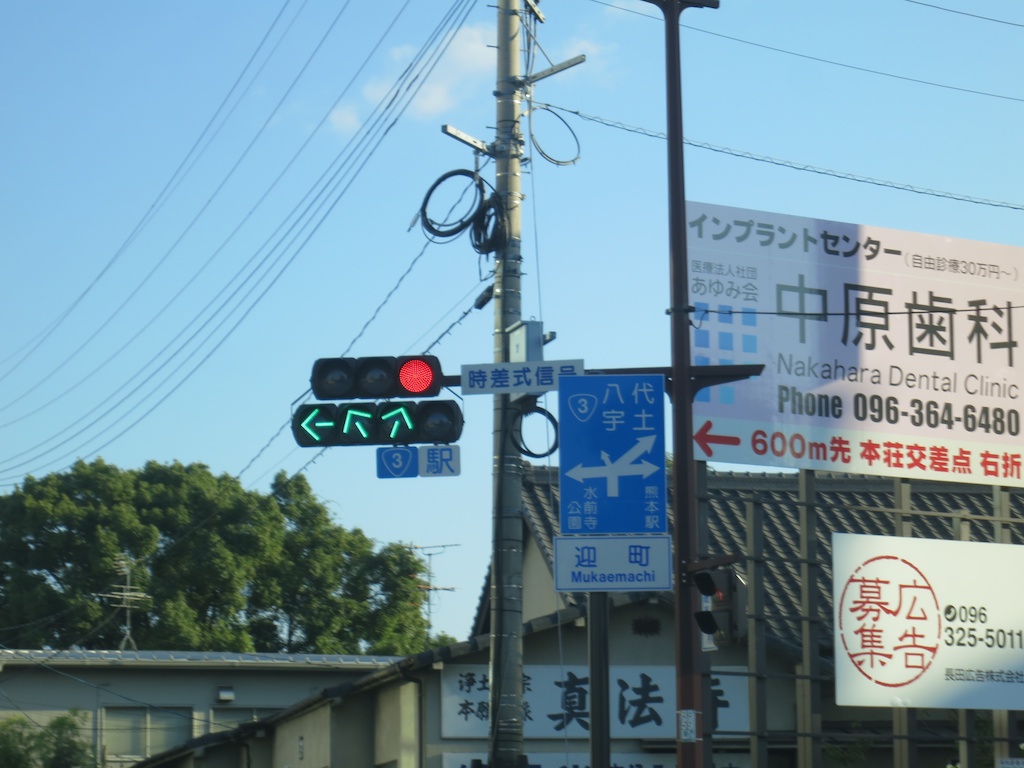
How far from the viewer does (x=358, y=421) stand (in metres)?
12.5

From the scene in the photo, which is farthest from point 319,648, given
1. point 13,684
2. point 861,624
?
point 861,624

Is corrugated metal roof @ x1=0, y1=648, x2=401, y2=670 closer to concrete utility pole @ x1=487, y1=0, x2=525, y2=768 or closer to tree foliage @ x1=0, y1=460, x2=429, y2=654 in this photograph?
tree foliage @ x1=0, y1=460, x2=429, y2=654

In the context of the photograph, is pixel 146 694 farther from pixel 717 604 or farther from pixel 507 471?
pixel 717 604

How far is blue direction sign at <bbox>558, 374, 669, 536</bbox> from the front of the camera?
11539 mm

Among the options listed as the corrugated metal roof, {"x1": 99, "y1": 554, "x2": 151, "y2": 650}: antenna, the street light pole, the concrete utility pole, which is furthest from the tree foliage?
the street light pole

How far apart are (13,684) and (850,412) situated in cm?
2563

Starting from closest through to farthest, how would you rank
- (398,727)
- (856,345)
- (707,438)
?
(707,438), (856,345), (398,727)

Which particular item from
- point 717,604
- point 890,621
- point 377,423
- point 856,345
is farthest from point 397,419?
point 890,621

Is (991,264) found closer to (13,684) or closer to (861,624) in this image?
(861,624)

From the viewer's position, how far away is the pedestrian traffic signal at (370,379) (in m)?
12.4

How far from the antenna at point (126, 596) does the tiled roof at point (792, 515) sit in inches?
992

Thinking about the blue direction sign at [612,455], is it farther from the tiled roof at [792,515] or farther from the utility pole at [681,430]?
the tiled roof at [792,515]

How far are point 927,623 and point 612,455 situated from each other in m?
6.65

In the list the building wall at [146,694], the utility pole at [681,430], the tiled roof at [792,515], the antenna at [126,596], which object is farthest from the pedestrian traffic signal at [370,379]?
the antenna at [126,596]
